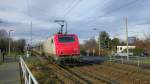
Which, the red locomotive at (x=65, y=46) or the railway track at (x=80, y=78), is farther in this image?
the red locomotive at (x=65, y=46)

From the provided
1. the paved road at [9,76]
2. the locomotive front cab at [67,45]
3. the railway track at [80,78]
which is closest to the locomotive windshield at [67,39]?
the locomotive front cab at [67,45]

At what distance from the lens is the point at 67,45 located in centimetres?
3005

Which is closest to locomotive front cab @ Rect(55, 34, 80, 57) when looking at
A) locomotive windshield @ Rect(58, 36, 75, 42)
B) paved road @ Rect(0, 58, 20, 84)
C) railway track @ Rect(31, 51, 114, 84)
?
locomotive windshield @ Rect(58, 36, 75, 42)

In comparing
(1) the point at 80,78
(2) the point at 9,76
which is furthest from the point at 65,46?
(2) the point at 9,76

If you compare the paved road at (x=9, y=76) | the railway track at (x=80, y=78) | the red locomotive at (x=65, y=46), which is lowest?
the railway track at (x=80, y=78)

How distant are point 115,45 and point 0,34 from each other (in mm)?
45929

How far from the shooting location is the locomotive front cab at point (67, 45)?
96.8 ft

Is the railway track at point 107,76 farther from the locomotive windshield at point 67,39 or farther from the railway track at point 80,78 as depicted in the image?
the locomotive windshield at point 67,39

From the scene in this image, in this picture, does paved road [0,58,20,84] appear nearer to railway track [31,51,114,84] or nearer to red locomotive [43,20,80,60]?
railway track [31,51,114,84]

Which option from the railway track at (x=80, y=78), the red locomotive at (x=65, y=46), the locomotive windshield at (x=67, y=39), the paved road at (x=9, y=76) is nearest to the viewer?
the paved road at (x=9, y=76)

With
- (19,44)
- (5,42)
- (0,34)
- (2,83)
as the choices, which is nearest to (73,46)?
(2,83)

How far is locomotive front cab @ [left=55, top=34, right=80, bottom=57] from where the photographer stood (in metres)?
29.5

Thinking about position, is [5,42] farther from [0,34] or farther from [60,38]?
[60,38]

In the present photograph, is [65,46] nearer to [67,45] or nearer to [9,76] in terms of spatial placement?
[67,45]
